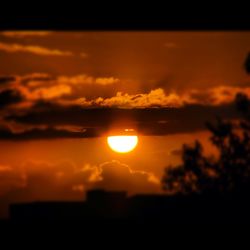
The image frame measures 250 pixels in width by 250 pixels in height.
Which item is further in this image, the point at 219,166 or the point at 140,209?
the point at 219,166

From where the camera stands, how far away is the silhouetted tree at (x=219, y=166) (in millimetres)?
2121

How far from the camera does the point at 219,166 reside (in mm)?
2453

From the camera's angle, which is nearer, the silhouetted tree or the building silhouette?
the building silhouette

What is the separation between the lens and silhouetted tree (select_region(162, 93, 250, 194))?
2.12 meters

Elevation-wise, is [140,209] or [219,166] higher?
[219,166]

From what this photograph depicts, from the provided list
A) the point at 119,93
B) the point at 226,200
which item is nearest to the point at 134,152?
the point at 119,93

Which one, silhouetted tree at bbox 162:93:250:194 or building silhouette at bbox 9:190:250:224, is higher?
silhouetted tree at bbox 162:93:250:194

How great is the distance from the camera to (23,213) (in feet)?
5.96
